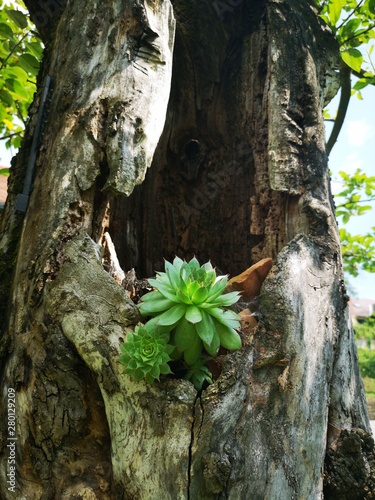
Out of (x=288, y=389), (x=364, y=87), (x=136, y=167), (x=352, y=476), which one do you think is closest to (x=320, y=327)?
(x=288, y=389)

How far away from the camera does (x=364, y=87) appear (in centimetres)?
346

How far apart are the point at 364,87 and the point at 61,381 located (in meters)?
2.88

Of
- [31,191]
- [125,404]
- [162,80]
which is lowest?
[125,404]

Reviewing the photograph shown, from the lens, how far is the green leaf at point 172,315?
1.53 m

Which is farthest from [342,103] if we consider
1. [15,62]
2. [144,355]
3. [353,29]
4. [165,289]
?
[144,355]

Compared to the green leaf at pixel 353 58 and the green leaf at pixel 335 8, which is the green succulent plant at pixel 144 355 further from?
the green leaf at pixel 335 8

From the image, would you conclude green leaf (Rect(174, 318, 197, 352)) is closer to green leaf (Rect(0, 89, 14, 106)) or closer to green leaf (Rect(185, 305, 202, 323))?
green leaf (Rect(185, 305, 202, 323))

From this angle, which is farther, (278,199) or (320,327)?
(278,199)

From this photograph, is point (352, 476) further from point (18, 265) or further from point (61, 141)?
point (61, 141)

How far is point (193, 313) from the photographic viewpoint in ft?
5.02

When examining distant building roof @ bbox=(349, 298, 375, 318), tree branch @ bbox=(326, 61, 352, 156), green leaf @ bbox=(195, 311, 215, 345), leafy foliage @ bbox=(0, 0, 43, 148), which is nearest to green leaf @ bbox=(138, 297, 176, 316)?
green leaf @ bbox=(195, 311, 215, 345)

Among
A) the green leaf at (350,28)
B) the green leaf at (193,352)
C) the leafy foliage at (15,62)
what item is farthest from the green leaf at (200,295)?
the green leaf at (350,28)

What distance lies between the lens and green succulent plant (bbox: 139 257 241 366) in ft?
5.10

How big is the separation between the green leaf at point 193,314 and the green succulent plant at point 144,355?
0.11 metres
